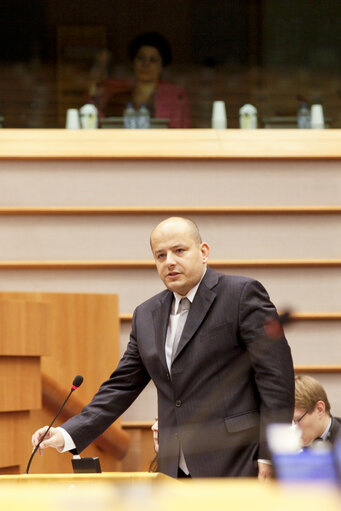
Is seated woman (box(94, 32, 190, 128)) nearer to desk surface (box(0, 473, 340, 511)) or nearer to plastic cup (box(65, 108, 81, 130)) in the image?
plastic cup (box(65, 108, 81, 130))

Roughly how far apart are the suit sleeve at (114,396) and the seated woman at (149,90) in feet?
7.36

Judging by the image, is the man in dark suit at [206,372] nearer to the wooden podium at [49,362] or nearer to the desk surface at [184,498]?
the wooden podium at [49,362]

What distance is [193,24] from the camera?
5422mm

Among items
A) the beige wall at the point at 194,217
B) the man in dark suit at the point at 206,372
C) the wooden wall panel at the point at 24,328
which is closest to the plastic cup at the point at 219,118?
the beige wall at the point at 194,217

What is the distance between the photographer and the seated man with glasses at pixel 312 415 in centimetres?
246

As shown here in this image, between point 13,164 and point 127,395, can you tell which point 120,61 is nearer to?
point 13,164

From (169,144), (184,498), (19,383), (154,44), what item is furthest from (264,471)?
(154,44)

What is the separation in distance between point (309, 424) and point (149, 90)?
2.56 m

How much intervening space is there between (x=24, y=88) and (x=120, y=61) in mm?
577

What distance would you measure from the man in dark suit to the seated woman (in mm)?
2279

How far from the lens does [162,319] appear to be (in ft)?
7.07

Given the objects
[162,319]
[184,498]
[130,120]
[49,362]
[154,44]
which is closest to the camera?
[184,498]

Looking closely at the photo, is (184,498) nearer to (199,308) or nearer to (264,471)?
(264,471)

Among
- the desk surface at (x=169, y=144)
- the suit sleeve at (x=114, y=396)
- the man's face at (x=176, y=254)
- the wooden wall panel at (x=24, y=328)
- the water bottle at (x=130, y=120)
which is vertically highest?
the water bottle at (x=130, y=120)
